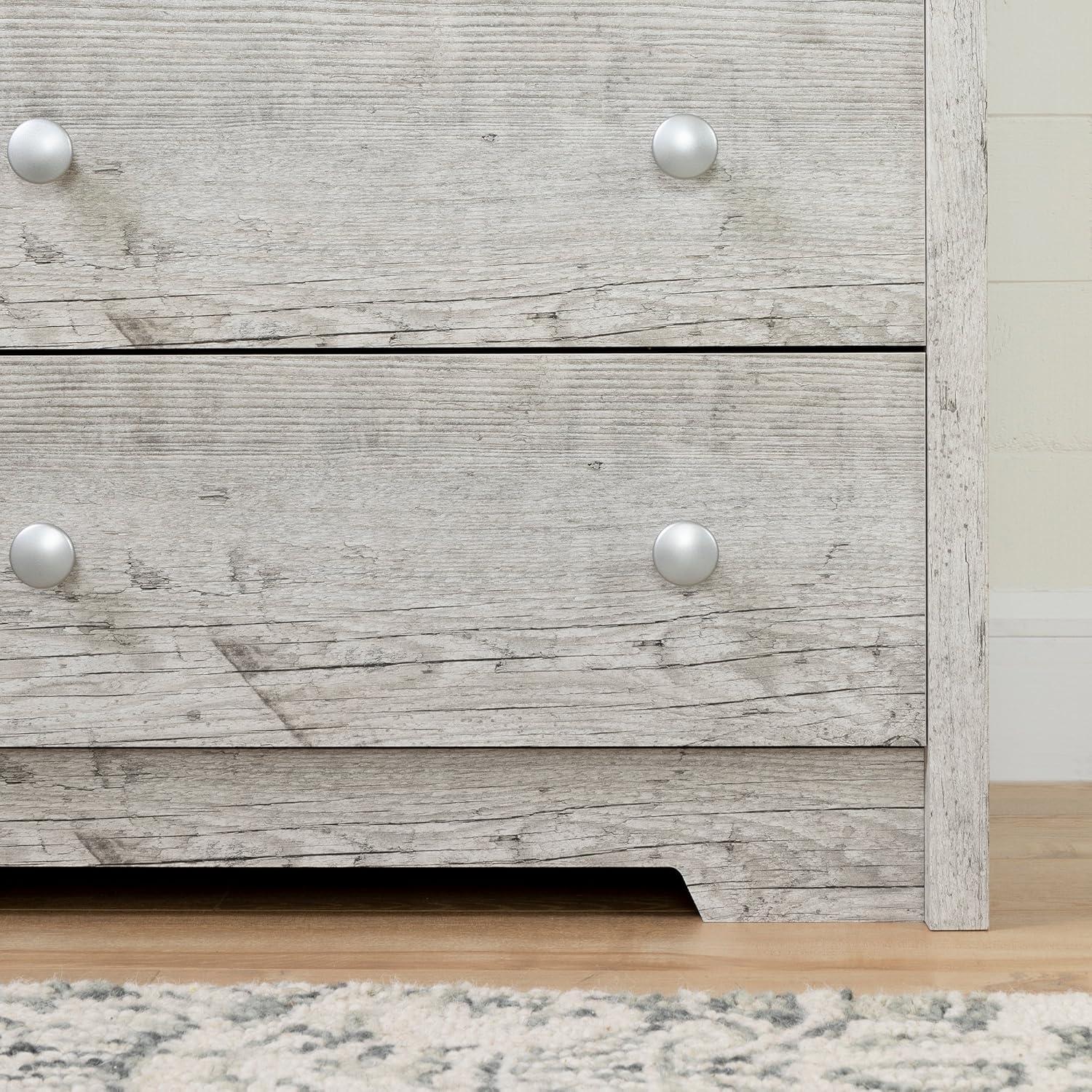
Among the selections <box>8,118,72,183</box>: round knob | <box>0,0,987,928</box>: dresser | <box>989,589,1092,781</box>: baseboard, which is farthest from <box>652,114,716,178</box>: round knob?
<box>989,589,1092,781</box>: baseboard

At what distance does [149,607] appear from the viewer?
786 millimetres

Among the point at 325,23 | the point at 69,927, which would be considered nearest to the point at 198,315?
Answer: the point at 325,23

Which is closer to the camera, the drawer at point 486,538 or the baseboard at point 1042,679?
the drawer at point 486,538

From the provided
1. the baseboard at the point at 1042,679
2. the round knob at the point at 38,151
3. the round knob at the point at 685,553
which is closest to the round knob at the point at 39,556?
the round knob at the point at 38,151

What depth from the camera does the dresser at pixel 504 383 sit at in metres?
0.76

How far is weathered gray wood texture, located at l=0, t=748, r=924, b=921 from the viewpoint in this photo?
798mm

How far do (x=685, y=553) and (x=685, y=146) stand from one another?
0.26 m

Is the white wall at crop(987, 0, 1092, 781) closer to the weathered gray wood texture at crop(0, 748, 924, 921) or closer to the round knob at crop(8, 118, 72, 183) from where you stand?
the weathered gray wood texture at crop(0, 748, 924, 921)

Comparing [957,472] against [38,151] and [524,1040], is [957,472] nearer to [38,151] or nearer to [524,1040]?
[524,1040]

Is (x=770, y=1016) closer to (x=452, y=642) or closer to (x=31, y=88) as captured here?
(x=452, y=642)

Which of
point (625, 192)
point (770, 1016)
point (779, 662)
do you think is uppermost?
point (625, 192)

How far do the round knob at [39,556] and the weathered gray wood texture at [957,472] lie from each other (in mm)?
574

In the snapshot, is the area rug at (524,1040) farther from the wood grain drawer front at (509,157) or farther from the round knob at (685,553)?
the wood grain drawer front at (509,157)

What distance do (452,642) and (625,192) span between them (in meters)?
0.32
